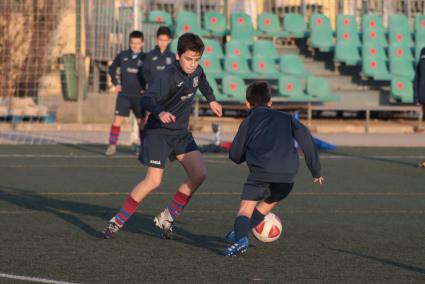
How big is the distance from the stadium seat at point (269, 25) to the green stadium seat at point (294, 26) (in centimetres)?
14

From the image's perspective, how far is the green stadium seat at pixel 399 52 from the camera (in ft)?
79.8

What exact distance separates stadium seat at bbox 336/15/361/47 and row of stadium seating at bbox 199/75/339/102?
6.35 feet

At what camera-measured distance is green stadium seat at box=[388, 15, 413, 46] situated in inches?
979

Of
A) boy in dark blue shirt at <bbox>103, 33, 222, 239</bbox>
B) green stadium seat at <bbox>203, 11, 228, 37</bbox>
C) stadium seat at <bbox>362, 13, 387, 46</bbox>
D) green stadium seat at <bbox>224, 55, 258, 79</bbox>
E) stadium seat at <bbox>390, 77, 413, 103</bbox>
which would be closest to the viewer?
boy in dark blue shirt at <bbox>103, 33, 222, 239</bbox>

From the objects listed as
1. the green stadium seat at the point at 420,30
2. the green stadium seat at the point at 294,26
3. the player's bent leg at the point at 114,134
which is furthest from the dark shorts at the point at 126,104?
the green stadium seat at the point at 420,30

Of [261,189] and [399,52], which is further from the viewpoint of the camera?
[399,52]

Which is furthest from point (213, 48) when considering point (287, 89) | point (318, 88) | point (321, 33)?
point (321, 33)

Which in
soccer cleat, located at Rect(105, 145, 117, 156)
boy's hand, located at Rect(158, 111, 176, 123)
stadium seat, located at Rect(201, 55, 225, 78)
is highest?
boy's hand, located at Rect(158, 111, 176, 123)

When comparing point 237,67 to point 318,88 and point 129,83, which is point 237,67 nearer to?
point 318,88

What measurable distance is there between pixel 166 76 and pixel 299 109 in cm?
1535

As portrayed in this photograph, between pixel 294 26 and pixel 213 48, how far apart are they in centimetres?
231

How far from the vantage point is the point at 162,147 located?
9.08 metres

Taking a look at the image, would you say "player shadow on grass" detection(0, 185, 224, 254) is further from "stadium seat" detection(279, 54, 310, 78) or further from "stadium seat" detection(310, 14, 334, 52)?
"stadium seat" detection(310, 14, 334, 52)

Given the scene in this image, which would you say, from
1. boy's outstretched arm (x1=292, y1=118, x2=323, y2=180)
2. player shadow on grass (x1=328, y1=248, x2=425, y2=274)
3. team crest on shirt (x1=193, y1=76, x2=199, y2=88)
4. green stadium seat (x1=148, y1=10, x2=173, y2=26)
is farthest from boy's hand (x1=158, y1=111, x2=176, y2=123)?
green stadium seat (x1=148, y1=10, x2=173, y2=26)
